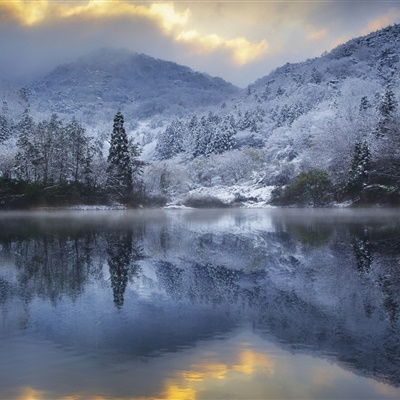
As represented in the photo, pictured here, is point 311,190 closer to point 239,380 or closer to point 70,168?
point 70,168

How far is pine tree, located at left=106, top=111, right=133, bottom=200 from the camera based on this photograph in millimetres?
73312

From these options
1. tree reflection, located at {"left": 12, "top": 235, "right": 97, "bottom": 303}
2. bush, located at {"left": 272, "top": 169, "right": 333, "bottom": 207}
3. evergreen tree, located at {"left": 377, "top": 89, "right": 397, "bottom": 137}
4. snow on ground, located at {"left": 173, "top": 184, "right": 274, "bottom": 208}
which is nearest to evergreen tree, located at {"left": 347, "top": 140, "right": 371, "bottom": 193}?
evergreen tree, located at {"left": 377, "top": 89, "right": 397, "bottom": 137}

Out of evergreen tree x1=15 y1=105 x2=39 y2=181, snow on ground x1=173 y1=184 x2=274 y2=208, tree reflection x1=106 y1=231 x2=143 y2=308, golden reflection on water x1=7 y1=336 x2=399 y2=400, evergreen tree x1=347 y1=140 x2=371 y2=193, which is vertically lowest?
golden reflection on water x1=7 y1=336 x2=399 y2=400

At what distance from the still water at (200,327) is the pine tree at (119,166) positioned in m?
52.3

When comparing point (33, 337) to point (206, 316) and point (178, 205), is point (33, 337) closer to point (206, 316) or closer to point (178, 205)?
point (206, 316)

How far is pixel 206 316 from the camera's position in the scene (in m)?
11.7

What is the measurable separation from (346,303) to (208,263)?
8315mm

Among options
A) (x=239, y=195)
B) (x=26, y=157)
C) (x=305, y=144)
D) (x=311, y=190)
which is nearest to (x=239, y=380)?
(x=26, y=157)

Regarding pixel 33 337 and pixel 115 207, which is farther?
pixel 115 207

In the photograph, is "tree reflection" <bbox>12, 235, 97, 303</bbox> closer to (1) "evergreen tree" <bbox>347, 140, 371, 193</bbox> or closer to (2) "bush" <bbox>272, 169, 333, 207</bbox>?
(1) "evergreen tree" <bbox>347, 140, 371, 193</bbox>

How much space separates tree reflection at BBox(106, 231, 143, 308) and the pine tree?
4310 cm

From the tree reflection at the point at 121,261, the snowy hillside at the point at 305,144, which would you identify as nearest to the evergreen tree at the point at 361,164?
the snowy hillside at the point at 305,144

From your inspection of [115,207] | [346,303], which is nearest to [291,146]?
[115,207]

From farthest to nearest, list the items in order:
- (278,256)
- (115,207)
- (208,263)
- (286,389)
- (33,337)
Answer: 1. (115,207)
2. (278,256)
3. (208,263)
4. (33,337)
5. (286,389)
